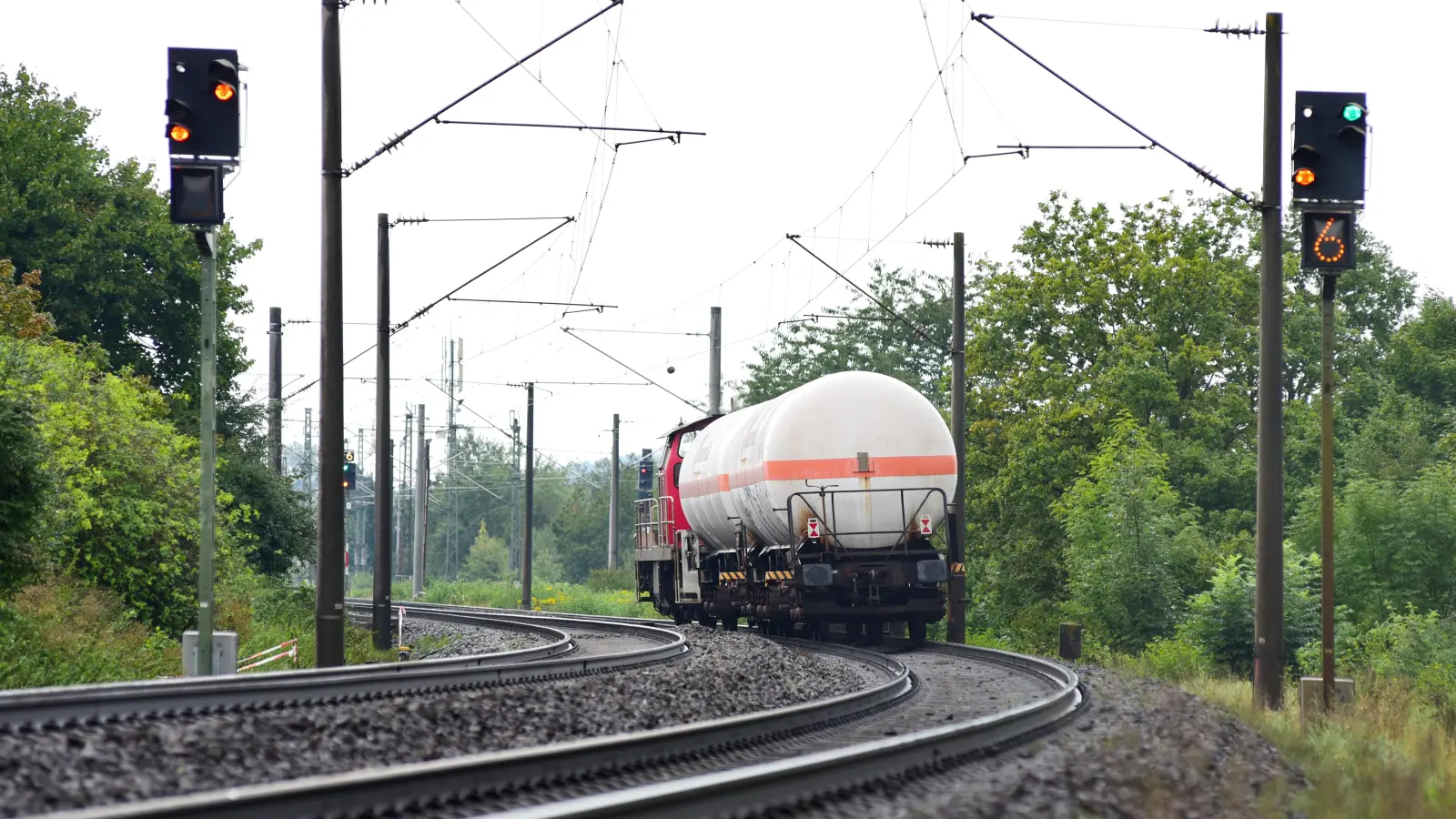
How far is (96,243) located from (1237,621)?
2926 centimetres

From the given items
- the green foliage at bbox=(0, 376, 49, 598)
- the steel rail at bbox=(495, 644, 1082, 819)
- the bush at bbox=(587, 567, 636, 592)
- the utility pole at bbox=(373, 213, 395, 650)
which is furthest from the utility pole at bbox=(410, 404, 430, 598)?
the steel rail at bbox=(495, 644, 1082, 819)

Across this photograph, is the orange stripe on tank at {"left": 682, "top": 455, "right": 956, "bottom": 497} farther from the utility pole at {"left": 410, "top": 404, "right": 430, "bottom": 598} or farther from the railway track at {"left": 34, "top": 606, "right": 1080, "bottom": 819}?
the utility pole at {"left": 410, "top": 404, "right": 430, "bottom": 598}

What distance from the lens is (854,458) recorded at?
933 inches

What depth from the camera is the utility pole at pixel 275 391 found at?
43156mm

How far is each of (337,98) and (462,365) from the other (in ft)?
175

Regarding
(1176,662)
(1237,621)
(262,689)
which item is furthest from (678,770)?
(1237,621)

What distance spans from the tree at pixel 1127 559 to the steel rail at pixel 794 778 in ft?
50.0

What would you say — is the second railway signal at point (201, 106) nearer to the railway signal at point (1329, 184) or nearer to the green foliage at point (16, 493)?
the green foliage at point (16, 493)

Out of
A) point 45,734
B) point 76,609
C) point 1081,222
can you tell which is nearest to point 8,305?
point 76,609

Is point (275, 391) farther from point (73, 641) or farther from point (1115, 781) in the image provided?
point (1115, 781)

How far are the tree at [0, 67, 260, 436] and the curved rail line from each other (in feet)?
79.8

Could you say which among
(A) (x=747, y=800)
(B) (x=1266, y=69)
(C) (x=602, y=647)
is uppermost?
(B) (x=1266, y=69)

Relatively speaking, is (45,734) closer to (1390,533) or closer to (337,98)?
(337,98)

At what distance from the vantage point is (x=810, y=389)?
24.0 m
